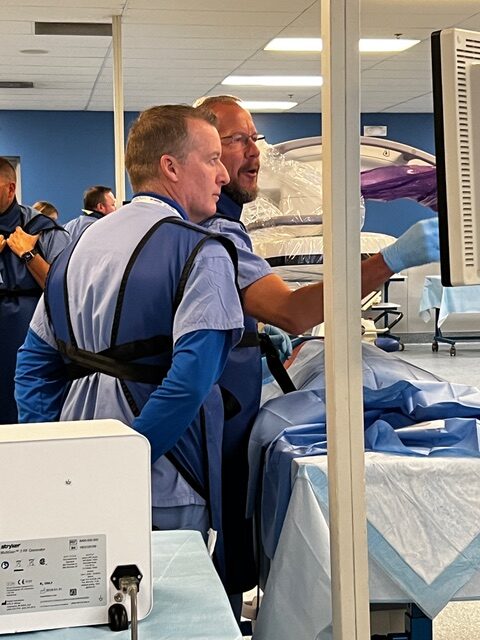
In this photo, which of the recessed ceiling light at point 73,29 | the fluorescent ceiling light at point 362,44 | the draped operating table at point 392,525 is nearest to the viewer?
the draped operating table at point 392,525

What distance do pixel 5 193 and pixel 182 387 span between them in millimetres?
2664

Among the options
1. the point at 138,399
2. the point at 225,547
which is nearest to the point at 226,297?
the point at 138,399

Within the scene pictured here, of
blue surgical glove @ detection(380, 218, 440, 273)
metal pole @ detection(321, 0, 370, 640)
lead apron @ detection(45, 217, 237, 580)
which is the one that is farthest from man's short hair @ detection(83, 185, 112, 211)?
metal pole @ detection(321, 0, 370, 640)

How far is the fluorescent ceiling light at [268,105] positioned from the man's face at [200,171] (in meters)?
9.19

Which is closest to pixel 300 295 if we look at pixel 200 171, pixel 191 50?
pixel 200 171

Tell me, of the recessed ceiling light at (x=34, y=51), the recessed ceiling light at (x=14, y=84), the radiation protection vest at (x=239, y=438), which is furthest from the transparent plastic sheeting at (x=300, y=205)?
the recessed ceiling light at (x=14, y=84)

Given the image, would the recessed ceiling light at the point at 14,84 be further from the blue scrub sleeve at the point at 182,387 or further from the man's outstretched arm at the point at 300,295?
the blue scrub sleeve at the point at 182,387

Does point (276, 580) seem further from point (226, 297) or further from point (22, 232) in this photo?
point (22, 232)

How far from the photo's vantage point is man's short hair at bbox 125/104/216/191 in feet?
6.29

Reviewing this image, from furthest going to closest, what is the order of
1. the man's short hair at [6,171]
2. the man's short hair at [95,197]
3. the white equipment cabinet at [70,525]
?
the man's short hair at [95,197] → the man's short hair at [6,171] → the white equipment cabinet at [70,525]

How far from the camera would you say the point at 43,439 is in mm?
1211

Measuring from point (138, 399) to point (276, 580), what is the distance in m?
0.45

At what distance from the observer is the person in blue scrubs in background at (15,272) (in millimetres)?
3957

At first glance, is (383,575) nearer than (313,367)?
Yes
